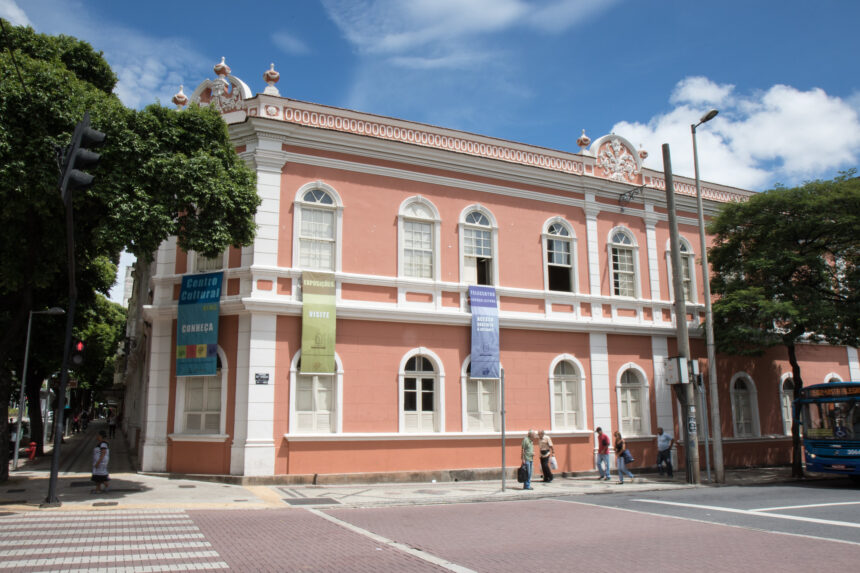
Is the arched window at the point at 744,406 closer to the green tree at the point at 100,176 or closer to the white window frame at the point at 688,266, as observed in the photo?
the white window frame at the point at 688,266

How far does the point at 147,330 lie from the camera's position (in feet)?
60.2

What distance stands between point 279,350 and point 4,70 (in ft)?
26.5

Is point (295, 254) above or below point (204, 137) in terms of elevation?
below

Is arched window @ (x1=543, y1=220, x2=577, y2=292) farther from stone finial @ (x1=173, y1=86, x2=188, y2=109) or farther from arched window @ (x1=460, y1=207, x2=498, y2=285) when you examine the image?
stone finial @ (x1=173, y1=86, x2=188, y2=109)

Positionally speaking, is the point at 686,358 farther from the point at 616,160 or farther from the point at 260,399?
the point at 260,399

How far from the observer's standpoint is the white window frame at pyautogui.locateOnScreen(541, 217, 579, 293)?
19859 mm

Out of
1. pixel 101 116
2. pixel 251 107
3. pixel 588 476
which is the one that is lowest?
pixel 588 476

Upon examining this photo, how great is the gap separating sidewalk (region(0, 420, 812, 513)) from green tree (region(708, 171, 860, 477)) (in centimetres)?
446

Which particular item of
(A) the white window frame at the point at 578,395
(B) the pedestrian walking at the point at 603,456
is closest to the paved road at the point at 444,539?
(B) the pedestrian walking at the point at 603,456

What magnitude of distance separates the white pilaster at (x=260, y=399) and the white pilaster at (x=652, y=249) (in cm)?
1271

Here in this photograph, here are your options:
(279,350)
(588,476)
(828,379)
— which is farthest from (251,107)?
(828,379)

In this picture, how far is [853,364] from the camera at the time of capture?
25797 millimetres

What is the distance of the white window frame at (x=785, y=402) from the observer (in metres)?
23.0

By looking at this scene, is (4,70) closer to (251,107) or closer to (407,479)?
(251,107)
